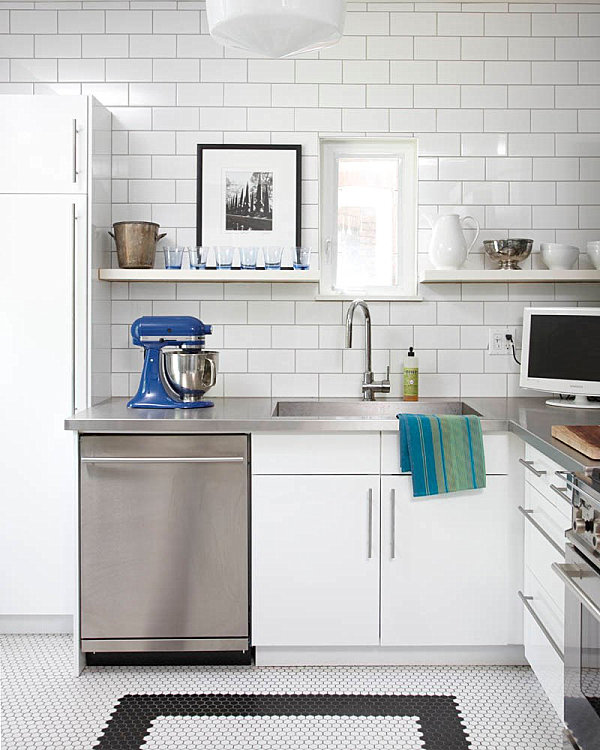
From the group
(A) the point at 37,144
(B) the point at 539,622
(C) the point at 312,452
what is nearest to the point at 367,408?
(C) the point at 312,452

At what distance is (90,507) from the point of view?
8.47ft

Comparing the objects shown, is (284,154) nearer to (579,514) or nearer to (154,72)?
(154,72)

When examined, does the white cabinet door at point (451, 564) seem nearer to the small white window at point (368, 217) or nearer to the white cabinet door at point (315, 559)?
the white cabinet door at point (315, 559)

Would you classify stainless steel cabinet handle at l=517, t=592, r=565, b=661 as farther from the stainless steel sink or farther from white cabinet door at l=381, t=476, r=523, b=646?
the stainless steel sink

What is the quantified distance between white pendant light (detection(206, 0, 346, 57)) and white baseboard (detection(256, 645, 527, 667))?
1.98 metres

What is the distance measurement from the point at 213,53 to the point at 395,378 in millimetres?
1613

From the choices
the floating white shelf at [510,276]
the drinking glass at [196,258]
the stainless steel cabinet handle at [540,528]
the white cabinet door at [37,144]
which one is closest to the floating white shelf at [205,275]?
the drinking glass at [196,258]

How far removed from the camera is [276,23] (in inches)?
67.9

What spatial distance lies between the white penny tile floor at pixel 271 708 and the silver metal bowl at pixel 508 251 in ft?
5.24

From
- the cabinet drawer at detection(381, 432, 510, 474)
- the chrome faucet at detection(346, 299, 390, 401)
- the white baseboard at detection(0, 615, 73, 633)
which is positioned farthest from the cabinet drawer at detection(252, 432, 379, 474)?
the white baseboard at detection(0, 615, 73, 633)

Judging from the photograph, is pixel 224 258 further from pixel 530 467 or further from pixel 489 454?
pixel 530 467

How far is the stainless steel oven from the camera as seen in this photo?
5.46 ft

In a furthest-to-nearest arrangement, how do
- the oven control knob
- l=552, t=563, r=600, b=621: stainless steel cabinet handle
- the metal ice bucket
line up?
1. the metal ice bucket
2. the oven control knob
3. l=552, t=563, r=600, b=621: stainless steel cabinet handle

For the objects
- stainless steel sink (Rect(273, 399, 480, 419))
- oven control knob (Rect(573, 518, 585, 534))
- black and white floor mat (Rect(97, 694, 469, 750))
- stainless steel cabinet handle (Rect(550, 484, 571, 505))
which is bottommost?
black and white floor mat (Rect(97, 694, 469, 750))
